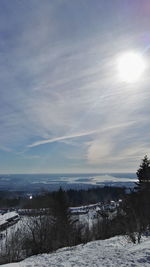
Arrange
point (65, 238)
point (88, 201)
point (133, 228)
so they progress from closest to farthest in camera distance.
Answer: point (133, 228), point (65, 238), point (88, 201)

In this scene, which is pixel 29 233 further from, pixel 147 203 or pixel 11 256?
pixel 147 203

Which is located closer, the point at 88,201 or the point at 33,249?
the point at 33,249

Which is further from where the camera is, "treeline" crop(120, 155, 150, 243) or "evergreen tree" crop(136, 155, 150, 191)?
"evergreen tree" crop(136, 155, 150, 191)

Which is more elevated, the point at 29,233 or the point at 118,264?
the point at 118,264

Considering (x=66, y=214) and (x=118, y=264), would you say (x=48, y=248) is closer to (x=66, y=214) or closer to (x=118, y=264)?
(x=66, y=214)

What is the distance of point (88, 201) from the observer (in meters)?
106

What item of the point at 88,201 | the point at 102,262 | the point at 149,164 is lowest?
the point at 88,201

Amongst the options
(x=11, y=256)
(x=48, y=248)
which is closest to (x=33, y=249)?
(x=48, y=248)

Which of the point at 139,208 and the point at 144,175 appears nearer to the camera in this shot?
the point at 139,208

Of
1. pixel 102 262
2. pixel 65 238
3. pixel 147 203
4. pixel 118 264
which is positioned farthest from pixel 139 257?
pixel 65 238

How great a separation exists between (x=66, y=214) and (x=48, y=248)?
33.4 feet

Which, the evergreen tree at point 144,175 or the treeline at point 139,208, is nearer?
the treeline at point 139,208

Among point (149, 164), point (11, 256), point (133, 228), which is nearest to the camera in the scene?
point (133, 228)

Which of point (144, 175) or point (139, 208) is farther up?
point (144, 175)
